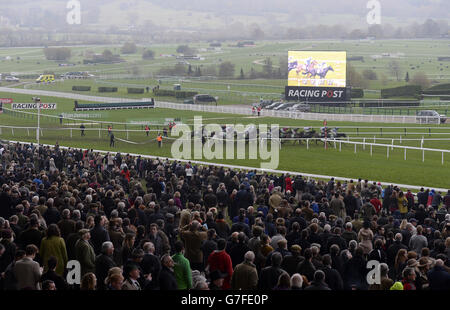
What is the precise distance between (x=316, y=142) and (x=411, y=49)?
463ft

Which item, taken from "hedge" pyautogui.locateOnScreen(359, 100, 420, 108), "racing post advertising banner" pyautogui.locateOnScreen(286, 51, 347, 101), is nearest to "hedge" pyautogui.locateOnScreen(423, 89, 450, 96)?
"hedge" pyautogui.locateOnScreen(359, 100, 420, 108)

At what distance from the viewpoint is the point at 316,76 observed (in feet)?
163

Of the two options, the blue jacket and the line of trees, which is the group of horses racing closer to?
the blue jacket

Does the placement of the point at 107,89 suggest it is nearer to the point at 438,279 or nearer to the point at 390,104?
the point at 390,104

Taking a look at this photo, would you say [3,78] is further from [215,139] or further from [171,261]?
[171,261]

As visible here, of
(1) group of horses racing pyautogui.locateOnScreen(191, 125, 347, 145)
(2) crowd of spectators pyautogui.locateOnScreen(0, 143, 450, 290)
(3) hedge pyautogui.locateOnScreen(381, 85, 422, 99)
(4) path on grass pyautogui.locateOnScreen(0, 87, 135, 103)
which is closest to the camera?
(2) crowd of spectators pyautogui.locateOnScreen(0, 143, 450, 290)

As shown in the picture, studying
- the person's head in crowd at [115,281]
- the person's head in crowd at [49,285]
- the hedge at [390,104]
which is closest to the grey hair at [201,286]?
the person's head in crowd at [115,281]

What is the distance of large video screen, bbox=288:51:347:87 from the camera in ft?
161

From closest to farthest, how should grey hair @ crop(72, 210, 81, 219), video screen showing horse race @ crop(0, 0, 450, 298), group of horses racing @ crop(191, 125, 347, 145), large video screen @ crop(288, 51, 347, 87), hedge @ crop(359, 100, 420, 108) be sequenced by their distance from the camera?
video screen showing horse race @ crop(0, 0, 450, 298), grey hair @ crop(72, 210, 81, 219), group of horses racing @ crop(191, 125, 347, 145), large video screen @ crop(288, 51, 347, 87), hedge @ crop(359, 100, 420, 108)

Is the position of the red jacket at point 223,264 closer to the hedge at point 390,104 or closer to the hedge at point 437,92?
the hedge at point 390,104

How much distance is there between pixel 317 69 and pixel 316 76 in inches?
24.2

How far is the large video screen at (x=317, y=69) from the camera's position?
4919 cm

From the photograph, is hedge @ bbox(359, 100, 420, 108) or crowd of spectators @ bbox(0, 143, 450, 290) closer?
crowd of spectators @ bbox(0, 143, 450, 290)

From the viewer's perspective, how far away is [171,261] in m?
7.66
